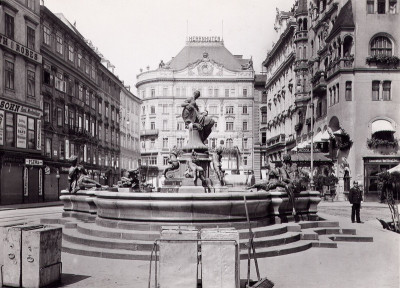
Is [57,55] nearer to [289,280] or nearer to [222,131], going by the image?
[289,280]

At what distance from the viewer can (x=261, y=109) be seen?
287 feet

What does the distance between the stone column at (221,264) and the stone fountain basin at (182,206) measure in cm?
398

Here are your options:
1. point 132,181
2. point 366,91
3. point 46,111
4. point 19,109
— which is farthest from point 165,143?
point 132,181

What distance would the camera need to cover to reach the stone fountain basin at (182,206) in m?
11.2

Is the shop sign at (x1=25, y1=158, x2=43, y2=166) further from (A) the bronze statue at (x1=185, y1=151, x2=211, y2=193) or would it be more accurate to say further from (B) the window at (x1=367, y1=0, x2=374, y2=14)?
(B) the window at (x1=367, y1=0, x2=374, y2=14)

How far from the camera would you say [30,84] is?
3541cm

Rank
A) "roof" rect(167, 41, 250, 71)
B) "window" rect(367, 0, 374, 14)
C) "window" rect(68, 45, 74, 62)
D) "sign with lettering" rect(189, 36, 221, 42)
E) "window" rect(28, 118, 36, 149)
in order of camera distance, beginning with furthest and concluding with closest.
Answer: "sign with lettering" rect(189, 36, 221, 42), "roof" rect(167, 41, 250, 71), "window" rect(68, 45, 74, 62), "window" rect(367, 0, 374, 14), "window" rect(28, 118, 36, 149)

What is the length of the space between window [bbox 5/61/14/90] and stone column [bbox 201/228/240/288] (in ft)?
95.8

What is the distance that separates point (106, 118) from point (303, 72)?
26144 mm

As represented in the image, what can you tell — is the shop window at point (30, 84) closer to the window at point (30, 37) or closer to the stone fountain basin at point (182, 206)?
the window at point (30, 37)

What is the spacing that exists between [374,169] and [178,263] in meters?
31.8

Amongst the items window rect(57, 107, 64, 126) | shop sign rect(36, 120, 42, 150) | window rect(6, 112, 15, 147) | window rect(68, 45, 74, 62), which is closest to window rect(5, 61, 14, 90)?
window rect(6, 112, 15, 147)

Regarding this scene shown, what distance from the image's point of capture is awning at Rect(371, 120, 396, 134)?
3438 cm

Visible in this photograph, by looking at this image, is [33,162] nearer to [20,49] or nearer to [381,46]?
[20,49]
